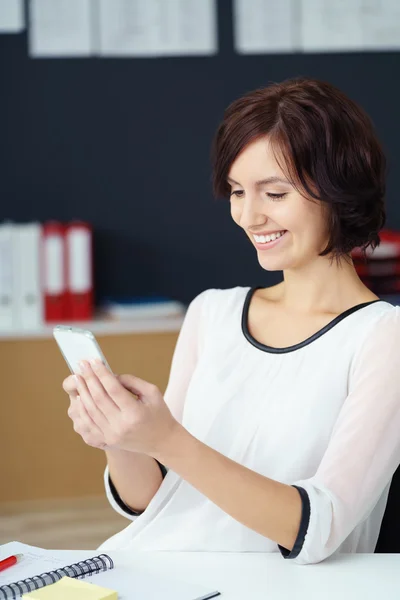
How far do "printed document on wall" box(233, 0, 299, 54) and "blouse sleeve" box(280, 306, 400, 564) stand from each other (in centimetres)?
283

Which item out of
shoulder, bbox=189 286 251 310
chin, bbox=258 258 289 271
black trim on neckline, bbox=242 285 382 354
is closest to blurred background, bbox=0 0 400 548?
shoulder, bbox=189 286 251 310

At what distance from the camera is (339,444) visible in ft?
4.66

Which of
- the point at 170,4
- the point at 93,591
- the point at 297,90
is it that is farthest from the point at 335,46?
the point at 93,591

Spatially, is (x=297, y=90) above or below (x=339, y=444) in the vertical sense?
above

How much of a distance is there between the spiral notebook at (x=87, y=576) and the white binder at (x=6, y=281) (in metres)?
2.36

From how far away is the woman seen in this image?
136 centimetres

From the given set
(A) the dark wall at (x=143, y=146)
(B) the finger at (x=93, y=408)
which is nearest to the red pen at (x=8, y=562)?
(B) the finger at (x=93, y=408)

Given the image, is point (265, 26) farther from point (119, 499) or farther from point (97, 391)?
point (97, 391)

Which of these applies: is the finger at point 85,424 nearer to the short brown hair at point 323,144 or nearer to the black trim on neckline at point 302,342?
the black trim on neckline at point 302,342

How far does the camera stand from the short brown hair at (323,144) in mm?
1512

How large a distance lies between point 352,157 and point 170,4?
8.82ft

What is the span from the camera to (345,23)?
13.4 feet

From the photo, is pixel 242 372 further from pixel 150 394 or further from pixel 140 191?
pixel 140 191

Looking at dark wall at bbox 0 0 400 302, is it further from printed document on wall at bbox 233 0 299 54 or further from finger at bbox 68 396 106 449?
finger at bbox 68 396 106 449
